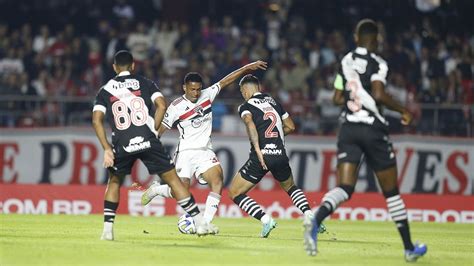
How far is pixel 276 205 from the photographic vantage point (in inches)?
861

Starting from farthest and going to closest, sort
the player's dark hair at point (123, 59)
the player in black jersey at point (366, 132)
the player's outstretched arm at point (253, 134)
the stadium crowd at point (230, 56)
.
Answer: the stadium crowd at point (230, 56), the player's outstretched arm at point (253, 134), the player's dark hair at point (123, 59), the player in black jersey at point (366, 132)

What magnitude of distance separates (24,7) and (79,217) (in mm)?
10460

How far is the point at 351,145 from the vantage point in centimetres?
1152

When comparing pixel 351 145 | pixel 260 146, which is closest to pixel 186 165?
pixel 260 146

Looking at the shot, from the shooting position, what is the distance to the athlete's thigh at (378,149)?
1144cm

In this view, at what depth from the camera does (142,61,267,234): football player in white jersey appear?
15172 millimetres

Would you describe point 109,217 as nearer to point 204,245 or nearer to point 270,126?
point 204,245

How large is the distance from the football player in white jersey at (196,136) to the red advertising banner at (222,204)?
610 centimetres

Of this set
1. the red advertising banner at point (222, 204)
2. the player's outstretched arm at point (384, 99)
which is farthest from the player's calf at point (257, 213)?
the red advertising banner at point (222, 204)

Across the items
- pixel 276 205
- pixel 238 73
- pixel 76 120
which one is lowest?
pixel 276 205

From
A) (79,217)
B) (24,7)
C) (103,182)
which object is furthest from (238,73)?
(24,7)

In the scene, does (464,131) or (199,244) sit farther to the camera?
(464,131)

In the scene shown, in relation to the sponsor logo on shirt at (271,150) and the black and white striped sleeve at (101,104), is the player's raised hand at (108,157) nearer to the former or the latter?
the black and white striped sleeve at (101,104)

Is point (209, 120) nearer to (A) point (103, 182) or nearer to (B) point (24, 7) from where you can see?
(A) point (103, 182)
